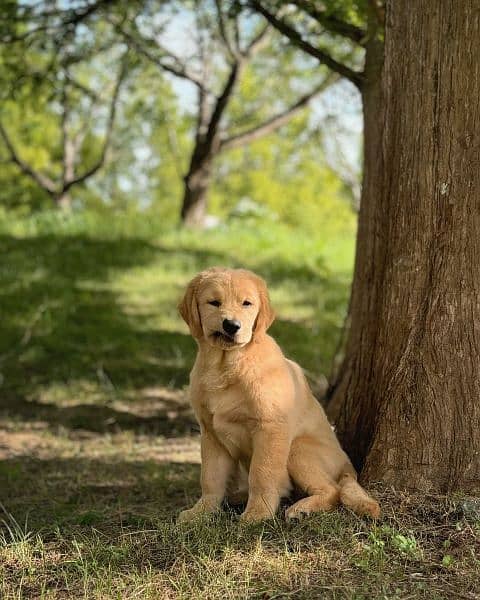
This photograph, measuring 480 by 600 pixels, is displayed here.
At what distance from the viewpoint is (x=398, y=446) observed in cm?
461

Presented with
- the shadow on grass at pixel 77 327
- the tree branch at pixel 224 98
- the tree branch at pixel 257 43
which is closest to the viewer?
the shadow on grass at pixel 77 327

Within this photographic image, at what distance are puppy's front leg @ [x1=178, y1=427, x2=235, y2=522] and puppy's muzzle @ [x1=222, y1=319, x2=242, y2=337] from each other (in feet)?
2.40

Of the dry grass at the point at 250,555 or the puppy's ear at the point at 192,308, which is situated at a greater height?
the puppy's ear at the point at 192,308

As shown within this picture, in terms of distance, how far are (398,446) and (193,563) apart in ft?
4.55

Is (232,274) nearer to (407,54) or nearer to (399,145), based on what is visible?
(399,145)

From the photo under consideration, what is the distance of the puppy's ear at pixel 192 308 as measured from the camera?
14.8 feet

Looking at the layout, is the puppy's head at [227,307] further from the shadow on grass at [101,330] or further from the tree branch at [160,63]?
the tree branch at [160,63]

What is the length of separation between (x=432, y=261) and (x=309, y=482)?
56.2 inches

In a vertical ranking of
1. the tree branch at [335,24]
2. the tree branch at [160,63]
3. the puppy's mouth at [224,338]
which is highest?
the tree branch at [160,63]

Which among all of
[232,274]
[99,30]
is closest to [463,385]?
[232,274]

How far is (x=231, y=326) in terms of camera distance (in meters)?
4.28

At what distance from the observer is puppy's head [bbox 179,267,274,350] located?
4328mm

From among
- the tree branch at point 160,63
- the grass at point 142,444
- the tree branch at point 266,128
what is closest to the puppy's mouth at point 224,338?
the grass at point 142,444

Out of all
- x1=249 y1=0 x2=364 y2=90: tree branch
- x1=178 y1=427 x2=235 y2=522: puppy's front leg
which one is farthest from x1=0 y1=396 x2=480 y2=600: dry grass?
x1=249 y1=0 x2=364 y2=90: tree branch
